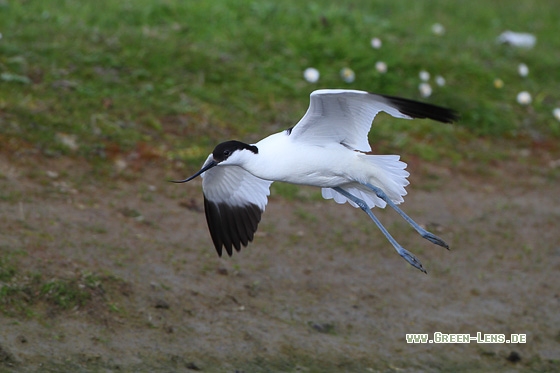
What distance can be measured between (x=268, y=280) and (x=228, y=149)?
127 centimetres

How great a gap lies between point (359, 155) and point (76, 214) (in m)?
2.10

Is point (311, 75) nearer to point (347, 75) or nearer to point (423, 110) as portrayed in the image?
point (347, 75)

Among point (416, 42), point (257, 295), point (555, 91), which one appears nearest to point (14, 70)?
point (257, 295)

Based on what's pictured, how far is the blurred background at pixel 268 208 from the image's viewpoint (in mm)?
5438

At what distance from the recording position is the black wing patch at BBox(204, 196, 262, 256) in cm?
585

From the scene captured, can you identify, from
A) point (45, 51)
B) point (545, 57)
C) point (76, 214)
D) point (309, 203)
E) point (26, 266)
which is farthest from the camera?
point (545, 57)

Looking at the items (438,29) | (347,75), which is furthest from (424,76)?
(438,29)

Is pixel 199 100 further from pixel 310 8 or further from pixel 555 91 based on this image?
pixel 555 91

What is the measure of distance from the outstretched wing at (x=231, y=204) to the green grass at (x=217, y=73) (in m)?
1.43

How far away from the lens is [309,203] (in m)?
7.36

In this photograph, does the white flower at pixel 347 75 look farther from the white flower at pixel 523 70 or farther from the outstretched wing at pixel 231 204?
the outstretched wing at pixel 231 204

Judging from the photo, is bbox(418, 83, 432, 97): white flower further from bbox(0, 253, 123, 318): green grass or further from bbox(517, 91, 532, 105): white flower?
bbox(0, 253, 123, 318): green grass

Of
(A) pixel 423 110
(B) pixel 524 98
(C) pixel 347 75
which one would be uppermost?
(A) pixel 423 110

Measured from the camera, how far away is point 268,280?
618cm
